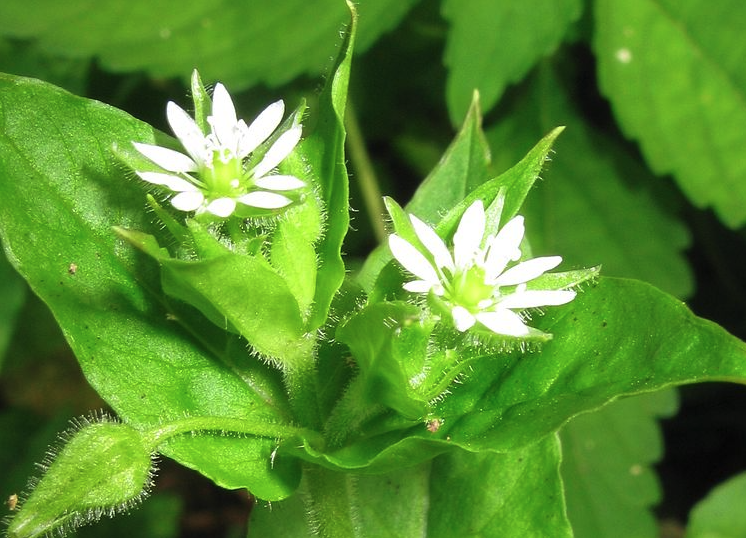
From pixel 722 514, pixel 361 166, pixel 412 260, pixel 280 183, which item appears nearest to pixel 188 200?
pixel 280 183

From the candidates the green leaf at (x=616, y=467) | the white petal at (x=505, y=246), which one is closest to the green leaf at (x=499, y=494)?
the white petal at (x=505, y=246)

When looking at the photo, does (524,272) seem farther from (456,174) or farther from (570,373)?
(456,174)

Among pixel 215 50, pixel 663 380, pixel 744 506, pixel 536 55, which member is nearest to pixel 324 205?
pixel 663 380

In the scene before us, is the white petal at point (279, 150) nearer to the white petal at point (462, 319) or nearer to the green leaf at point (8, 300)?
the white petal at point (462, 319)

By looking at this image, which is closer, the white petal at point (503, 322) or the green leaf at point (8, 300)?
the white petal at point (503, 322)

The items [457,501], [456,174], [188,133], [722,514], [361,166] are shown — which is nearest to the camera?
[188,133]

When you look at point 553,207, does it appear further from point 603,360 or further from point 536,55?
point 603,360
